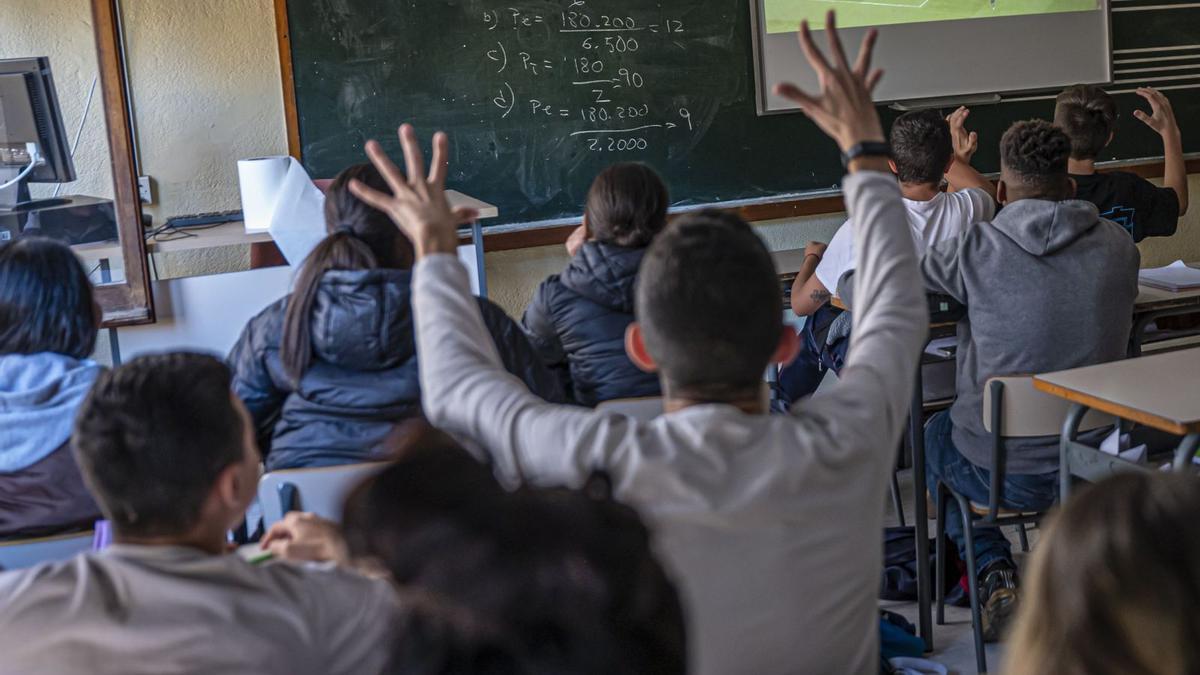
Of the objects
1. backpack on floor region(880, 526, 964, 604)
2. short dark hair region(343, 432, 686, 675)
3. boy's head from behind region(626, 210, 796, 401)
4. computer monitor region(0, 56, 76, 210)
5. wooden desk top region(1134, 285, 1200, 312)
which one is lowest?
backpack on floor region(880, 526, 964, 604)

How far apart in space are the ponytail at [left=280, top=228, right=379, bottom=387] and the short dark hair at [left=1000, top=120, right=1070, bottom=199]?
5.46 ft

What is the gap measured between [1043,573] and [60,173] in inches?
147

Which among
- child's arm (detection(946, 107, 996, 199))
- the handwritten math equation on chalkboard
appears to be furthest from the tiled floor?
the handwritten math equation on chalkboard

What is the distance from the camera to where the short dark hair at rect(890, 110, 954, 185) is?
361 centimetres

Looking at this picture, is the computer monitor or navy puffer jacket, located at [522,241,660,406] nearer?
navy puffer jacket, located at [522,241,660,406]

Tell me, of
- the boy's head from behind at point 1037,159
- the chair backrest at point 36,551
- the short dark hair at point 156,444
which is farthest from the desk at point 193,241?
the short dark hair at point 156,444

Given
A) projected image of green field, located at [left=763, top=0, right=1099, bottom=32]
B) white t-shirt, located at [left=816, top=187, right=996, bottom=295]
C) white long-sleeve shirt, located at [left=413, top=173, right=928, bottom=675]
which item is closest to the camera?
white long-sleeve shirt, located at [left=413, top=173, right=928, bottom=675]

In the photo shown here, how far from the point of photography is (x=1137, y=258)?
3.01 m

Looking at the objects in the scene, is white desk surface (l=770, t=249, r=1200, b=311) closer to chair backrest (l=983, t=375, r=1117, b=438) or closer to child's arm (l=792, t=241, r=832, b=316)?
child's arm (l=792, t=241, r=832, b=316)

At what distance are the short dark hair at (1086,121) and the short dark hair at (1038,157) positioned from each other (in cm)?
98

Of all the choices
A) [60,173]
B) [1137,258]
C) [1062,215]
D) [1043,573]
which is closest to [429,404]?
[1043,573]

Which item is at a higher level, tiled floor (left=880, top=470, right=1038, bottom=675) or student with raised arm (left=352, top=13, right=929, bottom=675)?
student with raised arm (left=352, top=13, right=929, bottom=675)

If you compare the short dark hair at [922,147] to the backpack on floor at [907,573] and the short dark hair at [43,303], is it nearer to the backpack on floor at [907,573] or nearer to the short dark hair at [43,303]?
the backpack on floor at [907,573]

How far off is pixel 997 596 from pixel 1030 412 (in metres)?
0.63
